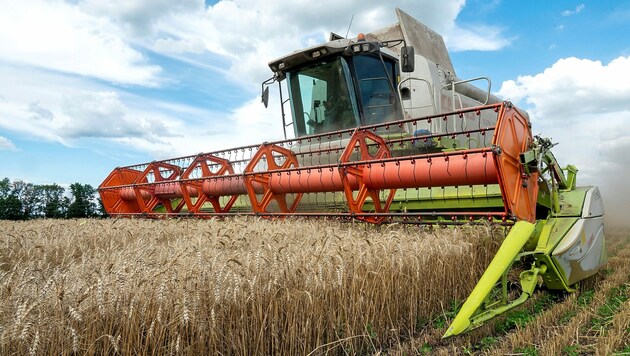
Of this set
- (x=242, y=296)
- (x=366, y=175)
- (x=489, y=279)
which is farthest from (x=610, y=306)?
(x=242, y=296)

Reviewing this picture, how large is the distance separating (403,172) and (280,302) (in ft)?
6.41

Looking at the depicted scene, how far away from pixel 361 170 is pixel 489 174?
1.17 meters

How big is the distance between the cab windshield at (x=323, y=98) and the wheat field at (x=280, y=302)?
8.05 feet

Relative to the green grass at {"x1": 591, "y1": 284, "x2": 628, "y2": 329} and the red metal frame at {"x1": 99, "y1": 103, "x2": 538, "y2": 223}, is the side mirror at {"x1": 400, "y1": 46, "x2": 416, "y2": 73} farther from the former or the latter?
the green grass at {"x1": 591, "y1": 284, "x2": 628, "y2": 329}

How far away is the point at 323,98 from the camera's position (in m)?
5.63

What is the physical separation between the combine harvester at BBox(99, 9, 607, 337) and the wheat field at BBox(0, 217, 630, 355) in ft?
0.82

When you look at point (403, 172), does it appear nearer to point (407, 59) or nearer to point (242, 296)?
point (407, 59)

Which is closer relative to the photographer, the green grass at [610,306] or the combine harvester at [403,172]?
the green grass at [610,306]

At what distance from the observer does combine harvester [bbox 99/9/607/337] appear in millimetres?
3025

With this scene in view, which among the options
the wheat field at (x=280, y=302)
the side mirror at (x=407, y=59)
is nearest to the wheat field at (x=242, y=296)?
the wheat field at (x=280, y=302)

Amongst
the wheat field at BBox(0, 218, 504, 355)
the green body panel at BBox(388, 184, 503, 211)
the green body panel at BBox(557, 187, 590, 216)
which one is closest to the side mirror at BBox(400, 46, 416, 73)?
the green body panel at BBox(388, 184, 503, 211)

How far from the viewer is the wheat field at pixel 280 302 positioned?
4.77ft

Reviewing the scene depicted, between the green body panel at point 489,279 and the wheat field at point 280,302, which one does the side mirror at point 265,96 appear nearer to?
the wheat field at point 280,302

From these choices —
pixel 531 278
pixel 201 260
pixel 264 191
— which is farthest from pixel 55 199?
pixel 531 278
